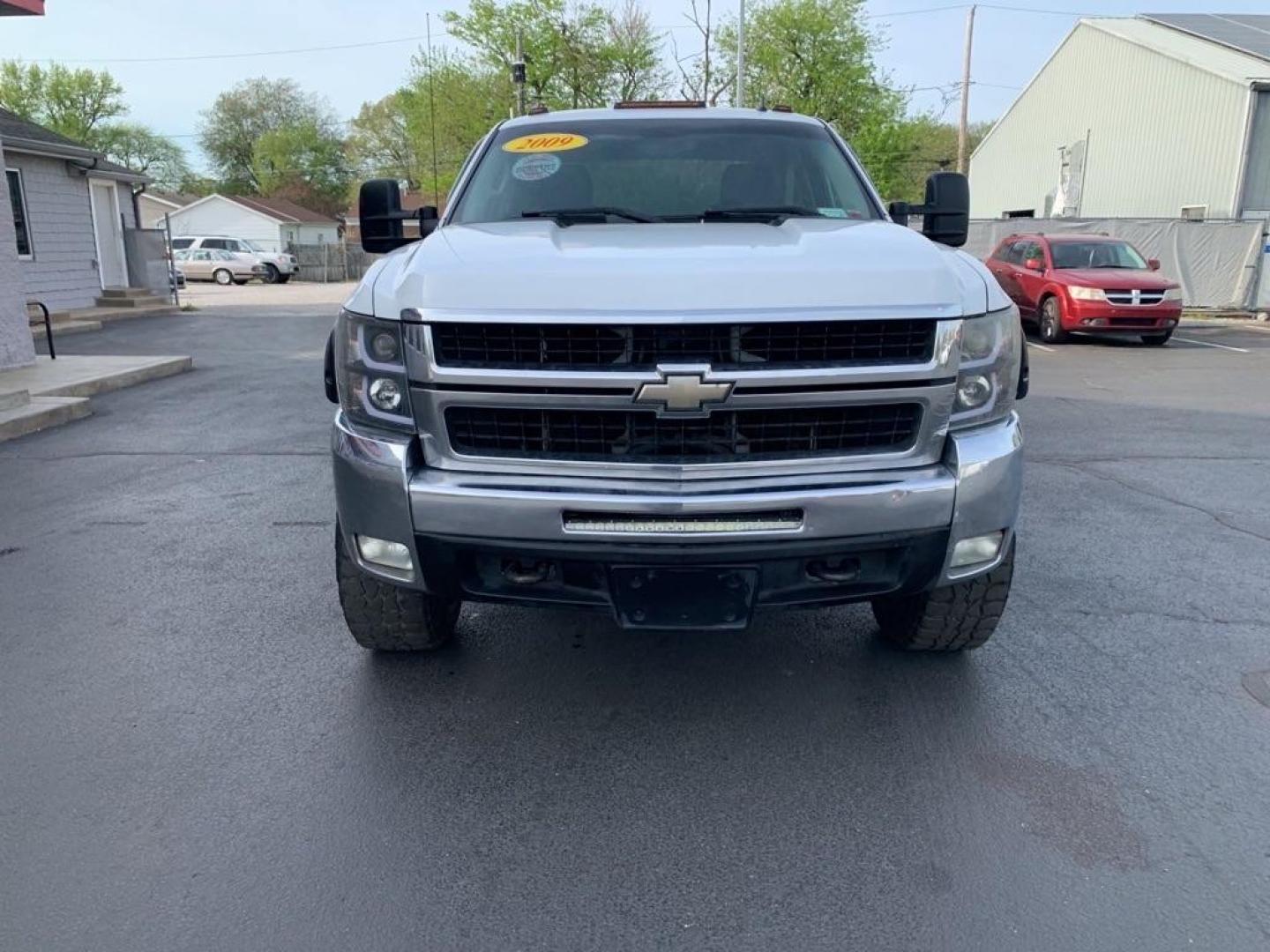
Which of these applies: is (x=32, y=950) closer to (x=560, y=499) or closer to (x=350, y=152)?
(x=560, y=499)

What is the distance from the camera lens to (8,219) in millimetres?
9992

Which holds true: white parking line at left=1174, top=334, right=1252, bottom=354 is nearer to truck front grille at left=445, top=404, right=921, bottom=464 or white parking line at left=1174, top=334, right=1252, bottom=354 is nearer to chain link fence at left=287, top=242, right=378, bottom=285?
truck front grille at left=445, top=404, right=921, bottom=464

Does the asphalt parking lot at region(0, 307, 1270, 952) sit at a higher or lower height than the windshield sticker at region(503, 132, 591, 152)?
lower

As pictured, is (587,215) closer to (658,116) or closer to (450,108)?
(658,116)

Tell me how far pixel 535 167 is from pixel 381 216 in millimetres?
745

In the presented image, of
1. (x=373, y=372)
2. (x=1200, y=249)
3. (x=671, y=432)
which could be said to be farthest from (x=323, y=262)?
(x=671, y=432)

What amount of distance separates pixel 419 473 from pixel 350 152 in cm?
8234

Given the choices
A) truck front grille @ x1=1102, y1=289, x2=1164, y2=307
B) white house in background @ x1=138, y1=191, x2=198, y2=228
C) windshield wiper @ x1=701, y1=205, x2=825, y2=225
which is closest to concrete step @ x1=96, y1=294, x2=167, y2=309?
truck front grille @ x1=1102, y1=289, x2=1164, y2=307

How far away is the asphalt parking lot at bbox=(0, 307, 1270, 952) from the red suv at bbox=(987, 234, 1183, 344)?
1064 cm

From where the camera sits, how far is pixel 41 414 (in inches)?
328

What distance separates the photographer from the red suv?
14664mm

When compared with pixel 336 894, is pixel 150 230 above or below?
above

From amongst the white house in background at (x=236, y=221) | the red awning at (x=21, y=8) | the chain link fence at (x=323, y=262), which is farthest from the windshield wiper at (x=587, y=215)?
the white house in background at (x=236, y=221)

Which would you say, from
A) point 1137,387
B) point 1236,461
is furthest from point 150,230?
point 1236,461
